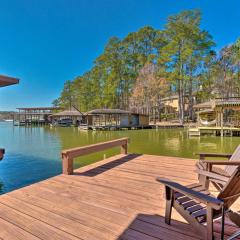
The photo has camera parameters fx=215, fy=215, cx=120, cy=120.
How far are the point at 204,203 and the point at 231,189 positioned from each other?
26cm

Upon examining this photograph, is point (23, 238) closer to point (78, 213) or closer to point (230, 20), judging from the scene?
point (78, 213)

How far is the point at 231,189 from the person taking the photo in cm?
174

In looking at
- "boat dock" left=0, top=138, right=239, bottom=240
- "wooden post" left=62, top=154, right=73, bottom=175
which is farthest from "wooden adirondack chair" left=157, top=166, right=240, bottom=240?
"wooden post" left=62, top=154, right=73, bottom=175

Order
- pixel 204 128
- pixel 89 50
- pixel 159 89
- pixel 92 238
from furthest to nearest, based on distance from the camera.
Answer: pixel 89 50 < pixel 159 89 < pixel 204 128 < pixel 92 238

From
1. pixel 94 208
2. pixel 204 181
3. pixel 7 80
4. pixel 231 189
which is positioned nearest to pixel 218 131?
pixel 204 181

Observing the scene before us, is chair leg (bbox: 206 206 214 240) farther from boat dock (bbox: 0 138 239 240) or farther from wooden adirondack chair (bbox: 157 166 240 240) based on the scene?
boat dock (bbox: 0 138 239 240)

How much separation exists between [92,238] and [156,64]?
3454 centimetres

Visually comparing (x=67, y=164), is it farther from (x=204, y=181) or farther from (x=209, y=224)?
(x=209, y=224)

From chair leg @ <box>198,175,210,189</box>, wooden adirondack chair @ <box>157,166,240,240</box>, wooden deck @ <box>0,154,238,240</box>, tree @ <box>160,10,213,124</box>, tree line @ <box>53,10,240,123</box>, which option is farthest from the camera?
tree @ <box>160,10,213,124</box>

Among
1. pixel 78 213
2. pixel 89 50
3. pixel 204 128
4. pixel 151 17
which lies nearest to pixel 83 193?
pixel 78 213

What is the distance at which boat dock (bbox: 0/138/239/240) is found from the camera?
6.88 feet

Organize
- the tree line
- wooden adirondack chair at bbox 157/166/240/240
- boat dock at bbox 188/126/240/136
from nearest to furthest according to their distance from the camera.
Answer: wooden adirondack chair at bbox 157/166/240/240, boat dock at bbox 188/126/240/136, the tree line

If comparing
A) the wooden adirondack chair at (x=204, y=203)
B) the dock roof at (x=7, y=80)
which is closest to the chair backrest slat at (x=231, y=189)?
the wooden adirondack chair at (x=204, y=203)

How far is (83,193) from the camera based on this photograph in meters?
3.22
